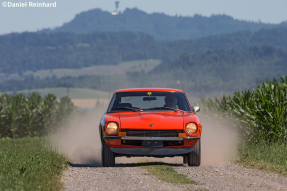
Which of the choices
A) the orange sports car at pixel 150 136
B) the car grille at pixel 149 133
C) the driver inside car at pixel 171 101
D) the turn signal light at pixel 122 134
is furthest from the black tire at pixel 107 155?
the driver inside car at pixel 171 101

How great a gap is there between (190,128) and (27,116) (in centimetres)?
2768

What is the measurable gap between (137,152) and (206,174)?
149 centimetres

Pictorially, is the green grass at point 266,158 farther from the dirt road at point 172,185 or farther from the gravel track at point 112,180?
the gravel track at point 112,180

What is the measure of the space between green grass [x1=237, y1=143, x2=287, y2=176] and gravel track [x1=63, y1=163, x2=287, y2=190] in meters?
0.40

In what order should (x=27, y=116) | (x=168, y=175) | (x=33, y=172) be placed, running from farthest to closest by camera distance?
(x=27, y=116)
(x=168, y=175)
(x=33, y=172)

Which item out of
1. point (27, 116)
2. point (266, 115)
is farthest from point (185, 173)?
point (27, 116)

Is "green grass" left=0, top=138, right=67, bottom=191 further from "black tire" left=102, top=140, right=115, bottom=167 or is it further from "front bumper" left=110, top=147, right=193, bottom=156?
"front bumper" left=110, top=147, right=193, bottom=156

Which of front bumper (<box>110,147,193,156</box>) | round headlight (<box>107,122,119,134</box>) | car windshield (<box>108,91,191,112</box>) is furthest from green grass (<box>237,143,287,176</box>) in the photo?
round headlight (<box>107,122,119,134</box>)

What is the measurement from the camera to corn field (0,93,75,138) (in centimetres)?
3447

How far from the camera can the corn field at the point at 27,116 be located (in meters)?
34.5

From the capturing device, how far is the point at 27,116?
35562 mm

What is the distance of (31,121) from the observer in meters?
36.1

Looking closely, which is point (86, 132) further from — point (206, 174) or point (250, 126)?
point (206, 174)

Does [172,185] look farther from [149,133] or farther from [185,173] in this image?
[149,133]
